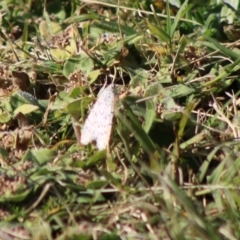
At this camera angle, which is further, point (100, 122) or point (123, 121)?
point (100, 122)

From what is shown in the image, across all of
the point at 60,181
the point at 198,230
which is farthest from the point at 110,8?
the point at 198,230

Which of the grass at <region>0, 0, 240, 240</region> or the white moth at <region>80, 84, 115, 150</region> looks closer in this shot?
the grass at <region>0, 0, 240, 240</region>

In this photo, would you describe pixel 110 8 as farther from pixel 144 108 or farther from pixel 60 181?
pixel 60 181

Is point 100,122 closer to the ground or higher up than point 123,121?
closer to the ground

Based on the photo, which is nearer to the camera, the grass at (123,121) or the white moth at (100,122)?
the grass at (123,121)
